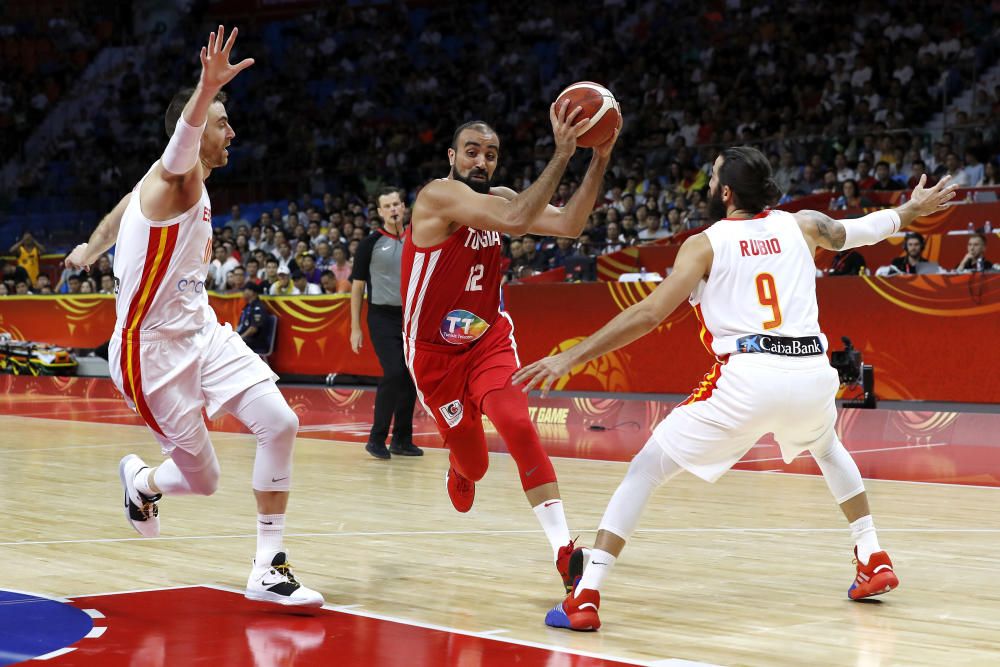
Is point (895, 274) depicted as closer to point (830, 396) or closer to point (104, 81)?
point (830, 396)

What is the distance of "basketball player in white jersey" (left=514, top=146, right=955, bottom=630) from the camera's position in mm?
4793

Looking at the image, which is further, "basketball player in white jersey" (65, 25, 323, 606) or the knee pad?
the knee pad

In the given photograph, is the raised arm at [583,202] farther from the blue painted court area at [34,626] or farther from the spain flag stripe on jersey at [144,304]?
the blue painted court area at [34,626]

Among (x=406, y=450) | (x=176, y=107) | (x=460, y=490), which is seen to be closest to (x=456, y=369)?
(x=460, y=490)

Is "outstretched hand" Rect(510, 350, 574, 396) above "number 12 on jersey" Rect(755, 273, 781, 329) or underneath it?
underneath

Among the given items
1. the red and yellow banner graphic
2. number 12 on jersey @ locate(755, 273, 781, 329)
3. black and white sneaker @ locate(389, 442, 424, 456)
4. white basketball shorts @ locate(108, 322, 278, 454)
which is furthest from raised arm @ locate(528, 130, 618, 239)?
the red and yellow banner graphic

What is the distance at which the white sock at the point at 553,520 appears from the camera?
5.41m

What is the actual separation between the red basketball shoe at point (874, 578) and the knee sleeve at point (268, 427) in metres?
2.34

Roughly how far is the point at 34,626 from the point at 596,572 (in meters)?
2.07

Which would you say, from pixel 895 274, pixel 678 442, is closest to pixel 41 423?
pixel 895 274

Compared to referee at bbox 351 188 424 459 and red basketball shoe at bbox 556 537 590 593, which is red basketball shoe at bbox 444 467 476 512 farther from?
referee at bbox 351 188 424 459

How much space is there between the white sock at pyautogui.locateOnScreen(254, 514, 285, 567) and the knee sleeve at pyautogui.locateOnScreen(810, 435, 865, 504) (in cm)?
222

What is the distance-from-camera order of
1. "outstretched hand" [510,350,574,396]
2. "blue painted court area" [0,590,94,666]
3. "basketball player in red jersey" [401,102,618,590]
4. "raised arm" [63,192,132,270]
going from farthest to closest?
"basketball player in red jersey" [401,102,618,590]
"raised arm" [63,192,132,270]
"outstretched hand" [510,350,574,396]
"blue painted court area" [0,590,94,666]

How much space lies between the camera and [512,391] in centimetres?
568
